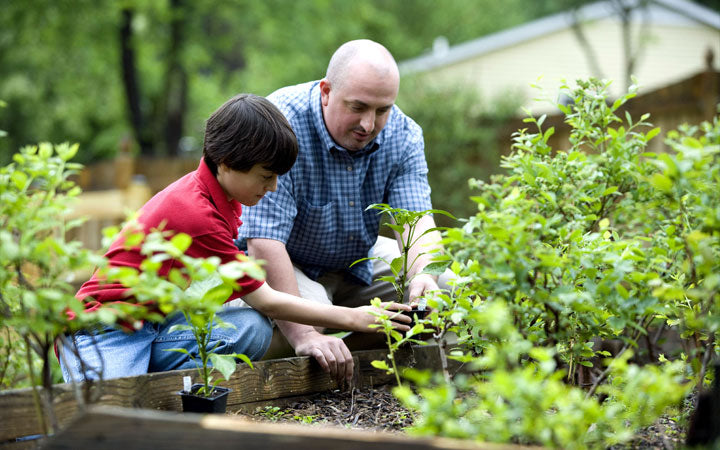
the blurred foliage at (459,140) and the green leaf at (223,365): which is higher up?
the blurred foliage at (459,140)

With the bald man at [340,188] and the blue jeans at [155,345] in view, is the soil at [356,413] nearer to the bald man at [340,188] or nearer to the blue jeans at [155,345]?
the bald man at [340,188]

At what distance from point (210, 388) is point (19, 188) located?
88cm

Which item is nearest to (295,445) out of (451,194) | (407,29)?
(451,194)

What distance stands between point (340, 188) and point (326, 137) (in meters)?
0.27

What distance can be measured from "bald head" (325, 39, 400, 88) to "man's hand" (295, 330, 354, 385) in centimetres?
118

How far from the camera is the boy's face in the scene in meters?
2.71

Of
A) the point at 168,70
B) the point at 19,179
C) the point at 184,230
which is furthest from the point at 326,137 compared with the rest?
the point at 168,70

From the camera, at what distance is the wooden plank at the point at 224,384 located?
1.93 meters

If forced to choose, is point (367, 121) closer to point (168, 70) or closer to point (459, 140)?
point (459, 140)

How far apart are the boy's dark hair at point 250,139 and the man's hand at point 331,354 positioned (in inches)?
28.4

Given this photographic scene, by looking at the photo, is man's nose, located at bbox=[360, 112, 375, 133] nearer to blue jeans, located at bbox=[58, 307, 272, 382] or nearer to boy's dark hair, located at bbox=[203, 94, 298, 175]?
boy's dark hair, located at bbox=[203, 94, 298, 175]

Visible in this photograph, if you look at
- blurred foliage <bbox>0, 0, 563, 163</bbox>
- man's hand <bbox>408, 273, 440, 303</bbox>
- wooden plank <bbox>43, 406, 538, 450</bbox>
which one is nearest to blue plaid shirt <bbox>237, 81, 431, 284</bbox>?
man's hand <bbox>408, 273, 440, 303</bbox>

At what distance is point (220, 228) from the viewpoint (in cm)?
262

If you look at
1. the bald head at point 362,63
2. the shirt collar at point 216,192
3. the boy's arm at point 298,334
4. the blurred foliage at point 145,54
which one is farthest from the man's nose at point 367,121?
the blurred foliage at point 145,54
